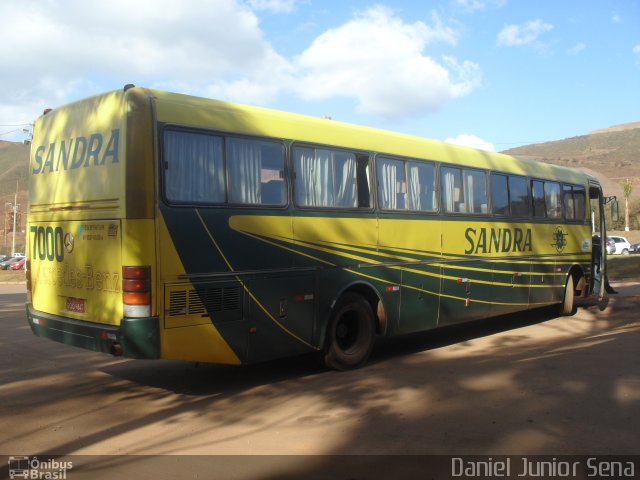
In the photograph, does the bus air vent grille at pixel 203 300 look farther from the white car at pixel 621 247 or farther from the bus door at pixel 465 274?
the white car at pixel 621 247

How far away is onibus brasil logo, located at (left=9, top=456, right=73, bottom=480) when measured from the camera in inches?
186

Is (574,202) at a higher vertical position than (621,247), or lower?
higher

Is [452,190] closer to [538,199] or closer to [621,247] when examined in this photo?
[538,199]

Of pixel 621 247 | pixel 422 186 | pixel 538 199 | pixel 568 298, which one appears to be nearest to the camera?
pixel 422 186

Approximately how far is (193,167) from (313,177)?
1.83m

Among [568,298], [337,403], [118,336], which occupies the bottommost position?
[337,403]

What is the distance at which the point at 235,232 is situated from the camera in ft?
22.9

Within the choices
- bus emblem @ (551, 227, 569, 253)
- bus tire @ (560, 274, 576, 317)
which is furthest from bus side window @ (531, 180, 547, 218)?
bus tire @ (560, 274, 576, 317)

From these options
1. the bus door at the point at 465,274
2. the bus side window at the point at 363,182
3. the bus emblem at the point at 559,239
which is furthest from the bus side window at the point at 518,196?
the bus side window at the point at 363,182

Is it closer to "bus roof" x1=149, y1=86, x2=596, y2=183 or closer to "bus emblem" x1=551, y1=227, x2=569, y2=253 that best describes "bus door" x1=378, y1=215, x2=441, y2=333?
"bus roof" x1=149, y1=86, x2=596, y2=183

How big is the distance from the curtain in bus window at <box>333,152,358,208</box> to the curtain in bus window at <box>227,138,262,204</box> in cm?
135

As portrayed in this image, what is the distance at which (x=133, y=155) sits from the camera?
6254mm

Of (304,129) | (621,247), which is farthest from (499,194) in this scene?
(621,247)

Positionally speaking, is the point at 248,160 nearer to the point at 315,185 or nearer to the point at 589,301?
the point at 315,185
